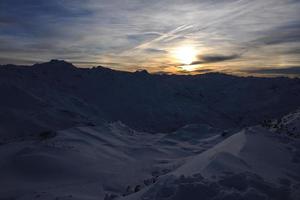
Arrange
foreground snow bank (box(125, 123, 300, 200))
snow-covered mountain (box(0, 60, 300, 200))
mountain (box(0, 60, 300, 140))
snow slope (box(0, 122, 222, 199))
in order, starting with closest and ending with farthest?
1. foreground snow bank (box(125, 123, 300, 200))
2. snow-covered mountain (box(0, 60, 300, 200))
3. snow slope (box(0, 122, 222, 199))
4. mountain (box(0, 60, 300, 140))

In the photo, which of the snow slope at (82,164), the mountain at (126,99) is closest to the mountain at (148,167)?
the snow slope at (82,164)

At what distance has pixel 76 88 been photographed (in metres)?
87.9

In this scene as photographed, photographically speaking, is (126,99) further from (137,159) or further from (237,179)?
(237,179)

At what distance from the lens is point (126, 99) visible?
300 feet

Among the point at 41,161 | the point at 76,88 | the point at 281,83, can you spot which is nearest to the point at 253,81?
the point at 281,83

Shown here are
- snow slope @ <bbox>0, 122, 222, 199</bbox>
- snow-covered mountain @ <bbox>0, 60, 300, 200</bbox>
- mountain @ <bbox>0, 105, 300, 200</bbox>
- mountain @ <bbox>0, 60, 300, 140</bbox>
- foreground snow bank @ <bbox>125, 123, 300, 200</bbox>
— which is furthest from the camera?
mountain @ <bbox>0, 60, 300, 140</bbox>

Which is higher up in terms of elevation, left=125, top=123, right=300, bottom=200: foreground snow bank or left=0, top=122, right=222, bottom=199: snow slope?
left=125, top=123, right=300, bottom=200: foreground snow bank

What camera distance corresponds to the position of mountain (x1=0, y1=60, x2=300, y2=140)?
4906 centimetres

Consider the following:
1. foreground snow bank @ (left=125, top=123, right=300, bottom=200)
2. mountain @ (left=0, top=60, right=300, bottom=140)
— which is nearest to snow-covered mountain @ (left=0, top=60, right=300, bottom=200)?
foreground snow bank @ (left=125, top=123, right=300, bottom=200)

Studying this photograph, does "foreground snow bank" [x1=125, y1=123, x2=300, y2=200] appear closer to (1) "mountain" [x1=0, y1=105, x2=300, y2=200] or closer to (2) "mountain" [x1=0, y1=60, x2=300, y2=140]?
(1) "mountain" [x1=0, y1=105, x2=300, y2=200]

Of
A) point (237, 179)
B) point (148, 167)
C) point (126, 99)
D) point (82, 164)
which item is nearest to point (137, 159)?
point (148, 167)

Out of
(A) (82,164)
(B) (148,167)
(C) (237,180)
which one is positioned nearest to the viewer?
(C) (237,180)

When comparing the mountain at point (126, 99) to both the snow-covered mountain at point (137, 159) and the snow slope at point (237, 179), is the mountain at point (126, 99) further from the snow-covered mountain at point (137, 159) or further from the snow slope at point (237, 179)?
the snow slope at point (237, 179)

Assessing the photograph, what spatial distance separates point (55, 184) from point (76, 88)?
3022 inches
